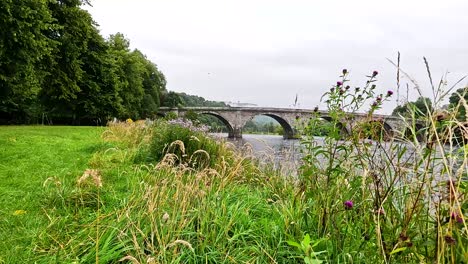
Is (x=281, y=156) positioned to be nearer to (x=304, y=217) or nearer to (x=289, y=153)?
(x=289, y=153)

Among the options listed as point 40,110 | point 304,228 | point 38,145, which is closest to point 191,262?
point 304,228

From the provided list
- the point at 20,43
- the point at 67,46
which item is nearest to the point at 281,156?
the point at 20,43

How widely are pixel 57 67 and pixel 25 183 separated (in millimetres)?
17443

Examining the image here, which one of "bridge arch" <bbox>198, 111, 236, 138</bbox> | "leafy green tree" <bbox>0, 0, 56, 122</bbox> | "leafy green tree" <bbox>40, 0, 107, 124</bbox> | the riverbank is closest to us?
the riverbank

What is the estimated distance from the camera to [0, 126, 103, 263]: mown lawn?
2.71 m

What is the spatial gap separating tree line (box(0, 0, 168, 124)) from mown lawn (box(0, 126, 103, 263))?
216 inches

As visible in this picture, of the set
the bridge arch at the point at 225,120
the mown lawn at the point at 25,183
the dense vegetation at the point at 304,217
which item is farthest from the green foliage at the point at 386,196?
the bridge arch at the point at 225,120

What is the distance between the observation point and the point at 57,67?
20.2m

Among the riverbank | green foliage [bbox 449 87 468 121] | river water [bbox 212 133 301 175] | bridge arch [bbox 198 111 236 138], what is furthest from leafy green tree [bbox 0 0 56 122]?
Result: bridge arch [bbox 198 111 236 138]

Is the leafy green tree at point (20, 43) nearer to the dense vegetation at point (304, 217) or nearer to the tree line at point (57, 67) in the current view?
the tree line at point (57, 67)

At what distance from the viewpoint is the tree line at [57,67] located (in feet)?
42.6

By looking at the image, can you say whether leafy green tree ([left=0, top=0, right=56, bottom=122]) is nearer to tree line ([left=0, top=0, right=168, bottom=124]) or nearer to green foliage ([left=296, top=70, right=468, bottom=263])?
tree line ([left=0, top=0, right=168, bottom=124])

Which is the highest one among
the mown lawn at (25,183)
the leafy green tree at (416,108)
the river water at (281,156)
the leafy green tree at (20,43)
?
the leafy green tree at (20,43)

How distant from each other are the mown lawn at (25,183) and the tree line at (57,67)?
549 centimetres
